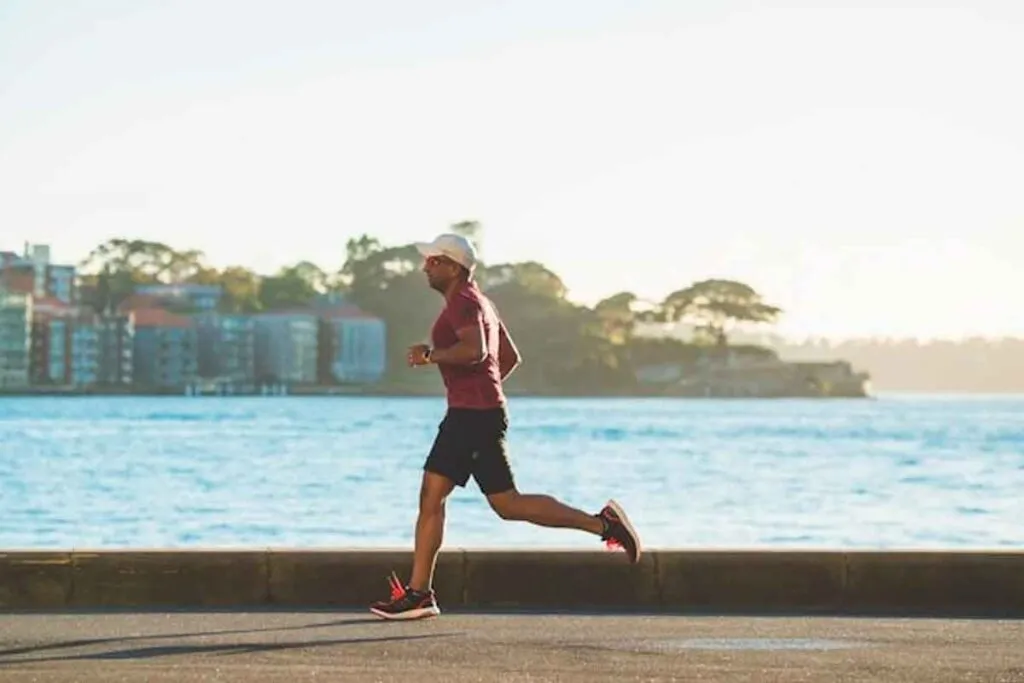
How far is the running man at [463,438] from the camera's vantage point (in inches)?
436

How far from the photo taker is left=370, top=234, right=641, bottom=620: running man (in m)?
11.1

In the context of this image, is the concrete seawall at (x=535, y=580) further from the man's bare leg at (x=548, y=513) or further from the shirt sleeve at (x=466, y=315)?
the shirt sleeve at (x=466, y=315)

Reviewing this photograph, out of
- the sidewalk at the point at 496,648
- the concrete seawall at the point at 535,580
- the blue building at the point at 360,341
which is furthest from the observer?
the blue building at the point at 360,341

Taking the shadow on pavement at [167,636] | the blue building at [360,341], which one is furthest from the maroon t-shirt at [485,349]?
the blue building at [360,341]

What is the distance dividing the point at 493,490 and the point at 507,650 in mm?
1388

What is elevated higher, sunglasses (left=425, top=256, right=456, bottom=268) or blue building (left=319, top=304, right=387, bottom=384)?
blue building (left=319, top=304, right=387, bottom=384)

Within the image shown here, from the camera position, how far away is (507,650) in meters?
9.91

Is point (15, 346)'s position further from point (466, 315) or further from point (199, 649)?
point (199, 649)

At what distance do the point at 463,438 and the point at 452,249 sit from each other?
2.79 feet

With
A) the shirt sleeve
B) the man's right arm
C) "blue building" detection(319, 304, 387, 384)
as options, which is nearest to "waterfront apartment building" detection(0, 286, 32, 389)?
"blue building" detection(319, 304, 387, 384)

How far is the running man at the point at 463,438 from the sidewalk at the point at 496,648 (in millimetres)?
396

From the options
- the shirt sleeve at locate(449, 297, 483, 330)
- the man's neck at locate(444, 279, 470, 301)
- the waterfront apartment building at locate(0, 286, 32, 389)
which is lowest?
the shirt sleeve at locate(449, 297, 483, 330)

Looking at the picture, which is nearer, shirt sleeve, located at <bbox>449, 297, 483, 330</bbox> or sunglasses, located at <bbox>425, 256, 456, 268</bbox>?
shirt sleeve, located at <bbox>449, 297, 483, 330</bbox>

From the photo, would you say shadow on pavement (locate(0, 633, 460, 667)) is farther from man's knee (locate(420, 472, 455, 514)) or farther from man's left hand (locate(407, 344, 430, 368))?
man's left hand (locate(407, 344, 430, 368))
